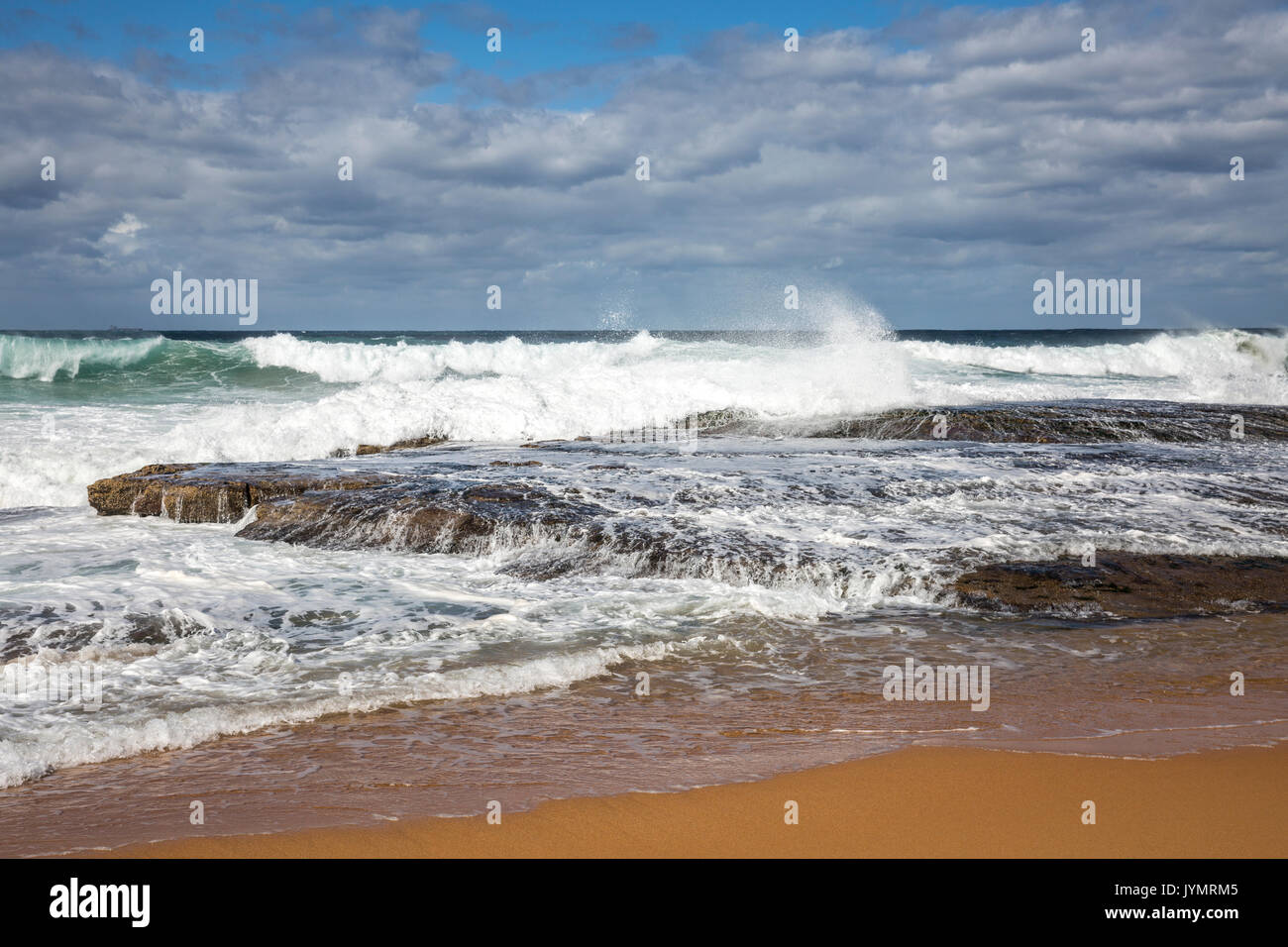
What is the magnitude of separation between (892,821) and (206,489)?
786 centimetres

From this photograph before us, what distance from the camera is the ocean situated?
4094 millimetres

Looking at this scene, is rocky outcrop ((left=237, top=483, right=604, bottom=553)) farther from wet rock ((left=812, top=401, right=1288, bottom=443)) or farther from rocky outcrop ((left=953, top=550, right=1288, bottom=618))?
wet rock ((left=812, top=401, right=1288, bottom=443))

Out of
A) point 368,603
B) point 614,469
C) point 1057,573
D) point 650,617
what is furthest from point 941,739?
point 614,469

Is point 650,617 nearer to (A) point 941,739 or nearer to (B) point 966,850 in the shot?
(A) point 941,739

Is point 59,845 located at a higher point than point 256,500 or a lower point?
lower

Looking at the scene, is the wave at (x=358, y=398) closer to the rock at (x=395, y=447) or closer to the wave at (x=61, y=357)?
the wave at (x=61, y=357)

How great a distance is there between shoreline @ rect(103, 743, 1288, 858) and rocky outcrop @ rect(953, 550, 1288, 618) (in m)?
2.64

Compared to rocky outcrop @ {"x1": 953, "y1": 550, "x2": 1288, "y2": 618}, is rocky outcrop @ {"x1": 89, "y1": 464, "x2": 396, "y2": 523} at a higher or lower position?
higher

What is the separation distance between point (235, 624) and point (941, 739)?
424cm

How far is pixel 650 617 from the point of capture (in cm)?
625

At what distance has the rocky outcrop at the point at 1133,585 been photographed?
21.5 feet

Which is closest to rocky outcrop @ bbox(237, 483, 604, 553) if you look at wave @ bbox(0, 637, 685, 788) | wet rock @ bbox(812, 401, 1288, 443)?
wave @ bbox(0, 637, 685, 788)

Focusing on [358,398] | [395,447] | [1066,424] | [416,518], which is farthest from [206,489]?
[1066,424]

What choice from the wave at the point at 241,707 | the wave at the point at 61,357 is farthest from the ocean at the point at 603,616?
the wave at the point at 61,357
